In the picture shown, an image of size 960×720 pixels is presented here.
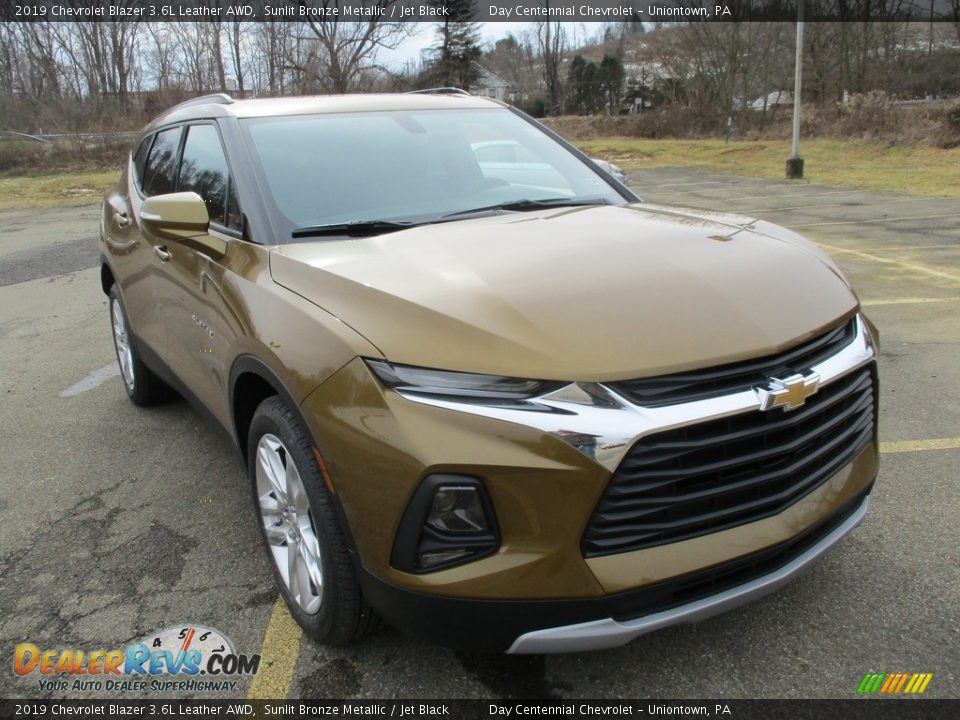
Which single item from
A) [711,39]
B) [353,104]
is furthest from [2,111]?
[353,104]

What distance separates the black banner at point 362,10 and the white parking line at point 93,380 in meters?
32.1

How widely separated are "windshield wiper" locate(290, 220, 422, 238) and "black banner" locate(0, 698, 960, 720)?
5.19 feet

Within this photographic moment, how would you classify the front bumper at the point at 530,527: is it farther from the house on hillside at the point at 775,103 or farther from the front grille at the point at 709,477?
the house on hillside at the point at 775,103

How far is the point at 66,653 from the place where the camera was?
2.59 metres

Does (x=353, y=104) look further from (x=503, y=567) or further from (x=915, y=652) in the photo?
(x=915, y=652)

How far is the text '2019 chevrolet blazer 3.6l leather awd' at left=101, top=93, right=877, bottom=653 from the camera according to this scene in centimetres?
188

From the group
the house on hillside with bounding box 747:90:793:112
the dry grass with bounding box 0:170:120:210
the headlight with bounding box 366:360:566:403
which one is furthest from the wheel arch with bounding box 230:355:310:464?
the house on hillside with bounding box 747:90:793:112

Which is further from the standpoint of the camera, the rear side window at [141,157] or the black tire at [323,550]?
the rear side window at [141,157]

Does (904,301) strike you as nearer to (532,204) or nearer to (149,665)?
(532,204)

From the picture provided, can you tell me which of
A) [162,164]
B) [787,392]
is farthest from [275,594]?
[162,164]

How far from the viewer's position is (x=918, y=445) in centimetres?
381

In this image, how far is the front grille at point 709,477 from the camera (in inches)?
73.7

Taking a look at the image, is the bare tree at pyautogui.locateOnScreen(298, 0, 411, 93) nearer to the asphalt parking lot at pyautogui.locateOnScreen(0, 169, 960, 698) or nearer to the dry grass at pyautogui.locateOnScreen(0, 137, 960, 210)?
the dry grass at pyautogui.locateOnScreen(0, 137, 960, 210)

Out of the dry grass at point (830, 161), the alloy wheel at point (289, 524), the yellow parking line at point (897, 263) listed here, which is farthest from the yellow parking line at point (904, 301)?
the dry grass at point (830, 161)
